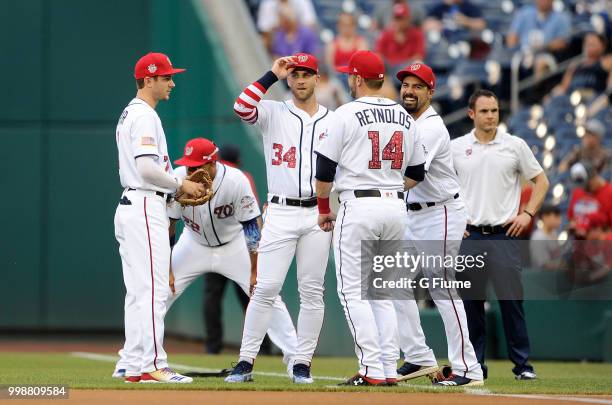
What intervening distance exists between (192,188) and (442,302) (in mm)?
1882

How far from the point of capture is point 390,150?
26.9 ft

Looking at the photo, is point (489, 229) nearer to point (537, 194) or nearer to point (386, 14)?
point (537, 194)

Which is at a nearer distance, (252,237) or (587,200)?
(252,237)

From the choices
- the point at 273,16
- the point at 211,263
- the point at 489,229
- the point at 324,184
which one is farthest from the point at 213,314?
the point at 324,184

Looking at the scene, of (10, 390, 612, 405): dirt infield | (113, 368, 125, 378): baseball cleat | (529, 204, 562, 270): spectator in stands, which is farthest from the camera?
(529, 204, 562, 270): spectator in stands

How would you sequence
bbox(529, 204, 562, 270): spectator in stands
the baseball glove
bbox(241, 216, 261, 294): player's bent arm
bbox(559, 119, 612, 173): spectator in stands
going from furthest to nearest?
bbox(559, 119, 612, 173): spectator in stands → bbox(529, 204, 562, 270): spectator in stands → bbox(241, 216, 261, 294): player's bent arm → the baseball glove

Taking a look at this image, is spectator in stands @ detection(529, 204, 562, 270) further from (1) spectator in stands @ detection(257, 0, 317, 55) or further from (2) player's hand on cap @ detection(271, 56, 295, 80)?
(2) player's hand on cap @ detection(271, 56, 295, 80)

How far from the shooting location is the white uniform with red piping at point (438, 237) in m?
8.68

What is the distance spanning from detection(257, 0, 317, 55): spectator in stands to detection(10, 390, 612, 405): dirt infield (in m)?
8.12

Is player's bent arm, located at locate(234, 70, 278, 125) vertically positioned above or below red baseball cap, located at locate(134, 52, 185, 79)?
below

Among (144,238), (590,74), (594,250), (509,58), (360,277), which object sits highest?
A: (509,58)

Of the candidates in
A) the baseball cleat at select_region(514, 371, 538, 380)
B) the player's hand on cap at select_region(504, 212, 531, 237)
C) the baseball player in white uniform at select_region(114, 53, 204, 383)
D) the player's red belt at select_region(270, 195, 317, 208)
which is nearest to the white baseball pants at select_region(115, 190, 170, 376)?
the baseball player in white uniform at select_region(114, 53, 204, 383)

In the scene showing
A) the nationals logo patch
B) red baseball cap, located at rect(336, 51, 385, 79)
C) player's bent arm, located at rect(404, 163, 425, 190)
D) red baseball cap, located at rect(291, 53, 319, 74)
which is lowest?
the nationals logo patch

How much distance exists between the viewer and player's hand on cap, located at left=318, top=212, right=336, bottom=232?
8.34 m
